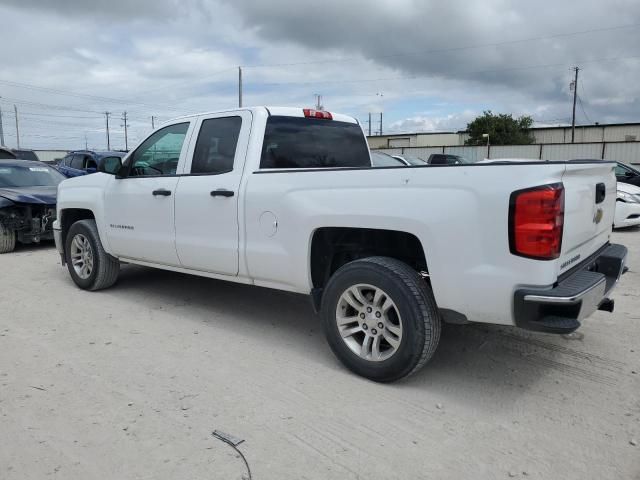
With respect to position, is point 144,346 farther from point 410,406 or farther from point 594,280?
point 594,280

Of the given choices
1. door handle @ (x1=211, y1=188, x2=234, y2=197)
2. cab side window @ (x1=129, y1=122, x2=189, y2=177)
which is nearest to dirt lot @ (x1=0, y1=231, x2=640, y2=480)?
door handle @ (x1=211, y1=188, x2=234, y2=197)

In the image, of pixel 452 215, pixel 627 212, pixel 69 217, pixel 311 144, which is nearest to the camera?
pixel 452 215

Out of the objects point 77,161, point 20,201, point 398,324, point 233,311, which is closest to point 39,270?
point 20,201

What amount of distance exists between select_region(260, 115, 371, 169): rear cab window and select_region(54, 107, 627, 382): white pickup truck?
0.04 feet

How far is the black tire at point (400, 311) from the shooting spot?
129 inches

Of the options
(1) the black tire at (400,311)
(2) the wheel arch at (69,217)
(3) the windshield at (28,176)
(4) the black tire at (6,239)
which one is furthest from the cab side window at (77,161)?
(1) the black tire at (400,311)

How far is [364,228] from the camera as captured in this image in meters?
3.57

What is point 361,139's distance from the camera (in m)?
5.39

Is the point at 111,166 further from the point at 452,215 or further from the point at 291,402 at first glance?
the point at 452,215

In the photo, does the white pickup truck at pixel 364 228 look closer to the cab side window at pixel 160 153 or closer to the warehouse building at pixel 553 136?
the cab side window at pixel 160 153

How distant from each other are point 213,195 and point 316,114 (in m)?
1.26

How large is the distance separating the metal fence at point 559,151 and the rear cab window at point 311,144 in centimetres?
2641

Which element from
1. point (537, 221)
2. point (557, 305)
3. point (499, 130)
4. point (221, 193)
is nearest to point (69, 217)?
point (221, 193)

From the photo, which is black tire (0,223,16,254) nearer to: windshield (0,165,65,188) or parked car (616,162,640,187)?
windshield (0,165,65,188)
